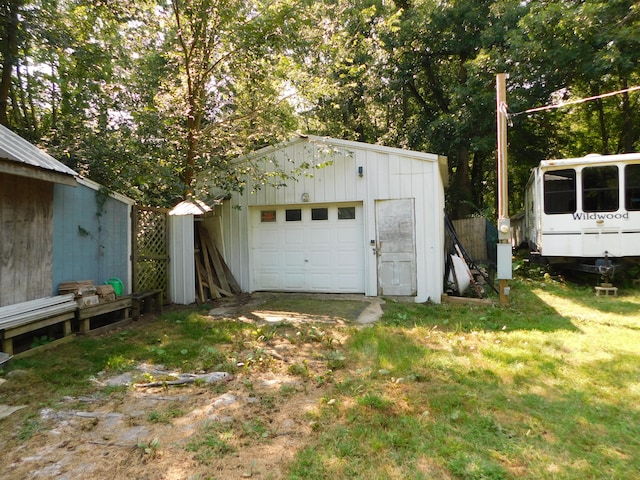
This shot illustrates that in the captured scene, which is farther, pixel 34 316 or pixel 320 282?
pixel 320 282

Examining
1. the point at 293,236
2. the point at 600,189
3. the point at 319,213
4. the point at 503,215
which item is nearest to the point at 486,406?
the point at 503,215

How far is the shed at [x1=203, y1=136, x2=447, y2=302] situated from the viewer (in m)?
7.38

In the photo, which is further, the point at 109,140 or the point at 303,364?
the point at 109,140

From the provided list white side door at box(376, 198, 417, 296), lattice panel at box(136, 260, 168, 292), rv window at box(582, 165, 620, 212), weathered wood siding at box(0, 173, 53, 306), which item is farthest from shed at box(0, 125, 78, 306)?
rv window at box(582, 165, 620, 212)

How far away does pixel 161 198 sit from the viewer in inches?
289

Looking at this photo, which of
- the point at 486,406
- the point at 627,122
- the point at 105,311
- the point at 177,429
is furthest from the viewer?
the point at 627,122

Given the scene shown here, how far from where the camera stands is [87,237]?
565 cm

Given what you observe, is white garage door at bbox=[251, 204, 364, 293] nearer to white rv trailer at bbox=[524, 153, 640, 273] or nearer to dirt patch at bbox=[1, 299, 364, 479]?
white rv trailer at bbox=[524, 153, 640, 273]

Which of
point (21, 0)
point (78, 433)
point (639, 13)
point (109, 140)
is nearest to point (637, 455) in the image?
point (78, 433)

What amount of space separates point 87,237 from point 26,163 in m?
1.76

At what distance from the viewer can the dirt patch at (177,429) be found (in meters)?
2.19

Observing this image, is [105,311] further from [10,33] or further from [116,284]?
[10,33]

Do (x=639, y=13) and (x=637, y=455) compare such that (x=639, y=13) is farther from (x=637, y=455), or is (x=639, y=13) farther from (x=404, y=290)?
(x=637, y=455)

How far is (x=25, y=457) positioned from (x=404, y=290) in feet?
20.7
